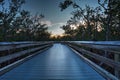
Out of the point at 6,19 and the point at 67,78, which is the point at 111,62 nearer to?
the point at 67,78

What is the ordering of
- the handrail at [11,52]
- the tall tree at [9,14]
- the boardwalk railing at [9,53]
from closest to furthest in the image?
the boardwalk railing at [9,53], the handrail at [11,52], the tall tree at [9,14]

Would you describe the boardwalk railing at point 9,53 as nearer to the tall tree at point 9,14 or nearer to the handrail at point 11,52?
the handrail at point 11,52

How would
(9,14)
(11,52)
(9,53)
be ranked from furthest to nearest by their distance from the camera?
(9,14) < (11,52) < (9,53)

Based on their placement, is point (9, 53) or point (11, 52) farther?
point (11, 52)

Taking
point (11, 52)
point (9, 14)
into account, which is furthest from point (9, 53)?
point (9, 14)

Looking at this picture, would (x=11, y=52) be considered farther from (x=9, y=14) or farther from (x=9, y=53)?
(x=9, y=14)

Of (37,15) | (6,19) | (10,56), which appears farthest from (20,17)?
(10,56)

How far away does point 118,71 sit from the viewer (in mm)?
6910

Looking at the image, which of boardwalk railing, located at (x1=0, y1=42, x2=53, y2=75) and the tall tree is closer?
boardwalk railing, located at (x1=0, y1=42, x2=53, y2=75)

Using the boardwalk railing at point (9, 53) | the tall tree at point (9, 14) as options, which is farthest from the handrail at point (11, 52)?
the tall tree at point (9, 14)

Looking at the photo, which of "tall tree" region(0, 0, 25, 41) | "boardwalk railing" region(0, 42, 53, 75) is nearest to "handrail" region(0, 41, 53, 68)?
"boardwalk railing" region(0, 42, 53, 75)

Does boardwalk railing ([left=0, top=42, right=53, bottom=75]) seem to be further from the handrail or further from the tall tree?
the tall tree

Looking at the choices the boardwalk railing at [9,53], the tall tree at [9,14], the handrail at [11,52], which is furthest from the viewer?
the tall tree at [9,14]

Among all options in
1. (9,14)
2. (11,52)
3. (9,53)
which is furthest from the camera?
(9,14)
